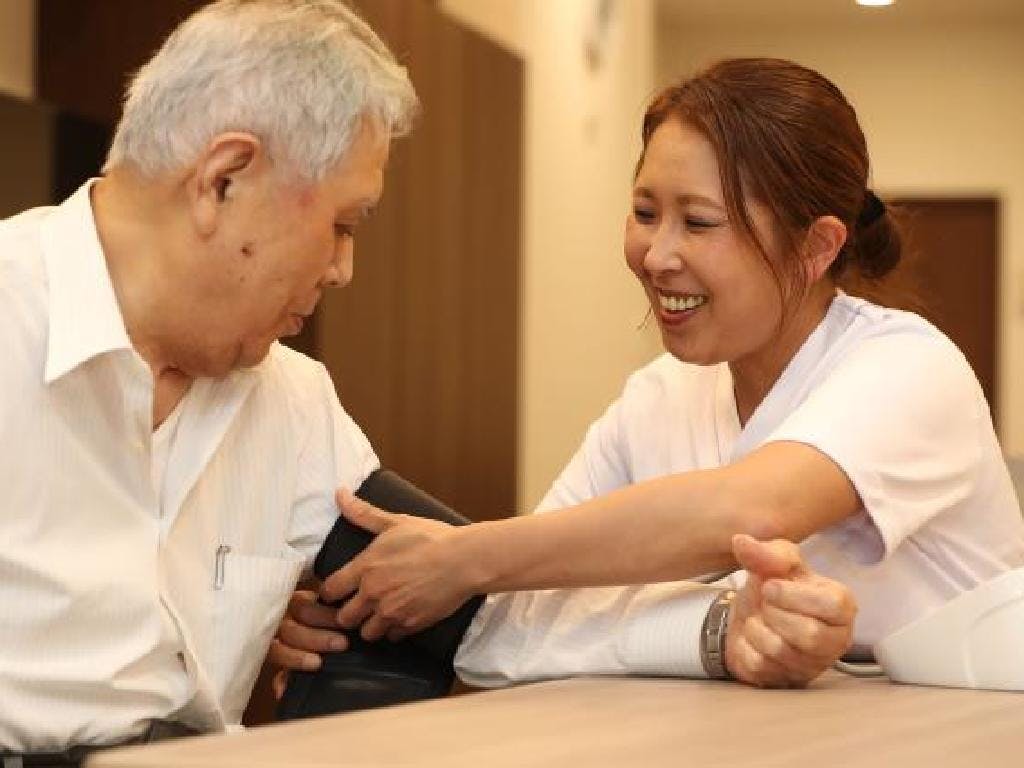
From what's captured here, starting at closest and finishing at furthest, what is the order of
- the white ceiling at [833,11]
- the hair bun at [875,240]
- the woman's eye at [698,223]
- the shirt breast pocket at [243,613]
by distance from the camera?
the shirt breast pocket at [243,613] < the woman's eye at [698,223] < the hair bun at [875,240] < the white ceiling at [833,11]

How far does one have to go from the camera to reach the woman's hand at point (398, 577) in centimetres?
199

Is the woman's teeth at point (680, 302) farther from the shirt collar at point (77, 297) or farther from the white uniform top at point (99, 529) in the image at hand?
the shirt collar at point (77, 297)

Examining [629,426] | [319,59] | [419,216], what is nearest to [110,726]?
[319,59]

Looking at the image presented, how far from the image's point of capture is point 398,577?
2.00 metres

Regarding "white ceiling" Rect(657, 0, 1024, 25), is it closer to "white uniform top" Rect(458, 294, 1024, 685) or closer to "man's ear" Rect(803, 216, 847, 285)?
"man's ear" Rect(803, 216, 847, 285)

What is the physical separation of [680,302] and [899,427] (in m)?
0.38

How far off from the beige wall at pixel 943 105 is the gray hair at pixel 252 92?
8.48 metres

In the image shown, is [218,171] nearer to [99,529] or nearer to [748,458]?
[99,529]

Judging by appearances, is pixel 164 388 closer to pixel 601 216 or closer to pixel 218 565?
pixel 218 565

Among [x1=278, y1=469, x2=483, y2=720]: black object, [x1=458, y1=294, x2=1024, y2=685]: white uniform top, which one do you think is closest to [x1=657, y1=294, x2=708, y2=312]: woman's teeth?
[x1=458, y1=294, x2=1024, y2=685]: white uniform top

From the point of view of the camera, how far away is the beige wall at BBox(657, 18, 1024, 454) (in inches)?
392

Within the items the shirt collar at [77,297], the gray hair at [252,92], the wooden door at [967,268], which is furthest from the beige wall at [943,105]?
the shirt collar at [77,297]

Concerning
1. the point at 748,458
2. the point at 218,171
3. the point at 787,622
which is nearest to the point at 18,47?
the point at 218,171

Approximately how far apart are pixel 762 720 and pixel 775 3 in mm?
8650
